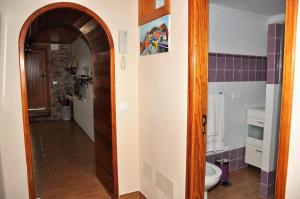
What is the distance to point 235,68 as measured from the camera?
3.38 metres

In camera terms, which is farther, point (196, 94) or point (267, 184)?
point (267, 184)

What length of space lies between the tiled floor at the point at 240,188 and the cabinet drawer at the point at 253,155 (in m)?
0.17

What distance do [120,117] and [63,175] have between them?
1.50 meters

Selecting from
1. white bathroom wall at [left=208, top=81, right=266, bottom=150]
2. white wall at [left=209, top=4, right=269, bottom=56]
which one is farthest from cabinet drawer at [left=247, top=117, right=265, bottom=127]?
white wall at [left=209, top=4, right=269, bottom=56]

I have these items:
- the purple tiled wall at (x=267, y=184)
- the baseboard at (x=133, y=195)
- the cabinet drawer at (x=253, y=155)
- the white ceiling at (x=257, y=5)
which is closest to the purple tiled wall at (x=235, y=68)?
the white ceiling at (x=257, y=5)

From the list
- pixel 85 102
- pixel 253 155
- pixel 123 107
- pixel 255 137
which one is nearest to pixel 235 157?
pixel 253 155

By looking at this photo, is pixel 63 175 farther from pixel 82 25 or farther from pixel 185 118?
pixel 185 118

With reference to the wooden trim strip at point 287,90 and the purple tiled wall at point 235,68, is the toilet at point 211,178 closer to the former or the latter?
the wooden trim strip at point 287,90

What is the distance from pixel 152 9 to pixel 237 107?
6.81 ft

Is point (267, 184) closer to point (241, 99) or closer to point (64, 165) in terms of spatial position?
point (241, 99)

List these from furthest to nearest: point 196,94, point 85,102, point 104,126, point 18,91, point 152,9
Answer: point 85,102 < point 104,126 < point 152,9 < point 18,91 < point 196,94

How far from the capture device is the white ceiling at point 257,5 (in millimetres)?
2910

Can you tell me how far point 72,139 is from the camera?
509 centimetres

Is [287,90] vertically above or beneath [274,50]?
beneath
